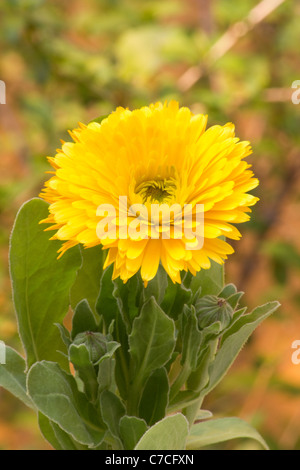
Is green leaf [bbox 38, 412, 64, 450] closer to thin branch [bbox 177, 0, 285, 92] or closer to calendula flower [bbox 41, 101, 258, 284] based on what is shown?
calendula flower [bbox 41, 101, 258, 284]

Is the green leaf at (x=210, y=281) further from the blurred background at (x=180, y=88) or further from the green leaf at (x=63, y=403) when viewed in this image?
the blurred background at (x=180, y=88)

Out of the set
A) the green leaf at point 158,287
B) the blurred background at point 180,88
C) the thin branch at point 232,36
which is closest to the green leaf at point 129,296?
the green leaf at point 158,287

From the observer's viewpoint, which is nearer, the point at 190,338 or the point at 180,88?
the point at 190,338

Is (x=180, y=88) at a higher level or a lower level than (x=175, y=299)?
higher

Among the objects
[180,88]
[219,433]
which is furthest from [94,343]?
[180,88]

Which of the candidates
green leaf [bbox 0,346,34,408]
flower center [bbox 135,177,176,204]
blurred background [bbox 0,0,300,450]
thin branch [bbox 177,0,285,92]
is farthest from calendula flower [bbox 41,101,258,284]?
thin branch [bbox 177,0,285,92]

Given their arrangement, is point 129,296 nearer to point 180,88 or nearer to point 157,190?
point 157,190

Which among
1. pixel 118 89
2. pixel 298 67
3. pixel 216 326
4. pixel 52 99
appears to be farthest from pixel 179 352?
pixel 298 67
